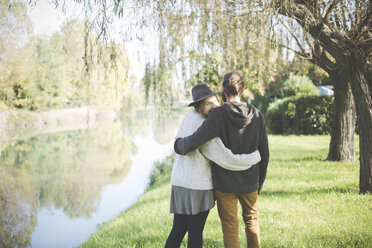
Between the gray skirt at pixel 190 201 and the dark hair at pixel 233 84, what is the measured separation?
808 millimetres

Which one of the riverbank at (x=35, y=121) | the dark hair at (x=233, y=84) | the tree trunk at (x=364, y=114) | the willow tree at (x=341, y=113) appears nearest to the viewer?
the dark hair at (x=233, y=84)

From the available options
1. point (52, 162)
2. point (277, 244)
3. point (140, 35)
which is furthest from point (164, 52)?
point (52, 162)

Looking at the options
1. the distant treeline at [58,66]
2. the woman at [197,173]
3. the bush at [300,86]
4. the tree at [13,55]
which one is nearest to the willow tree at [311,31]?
the distant treeline at [58,66]

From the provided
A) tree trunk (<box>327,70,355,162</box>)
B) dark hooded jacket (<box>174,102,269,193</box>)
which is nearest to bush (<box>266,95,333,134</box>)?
tree trunk (<box>327,70,355,162</box>)

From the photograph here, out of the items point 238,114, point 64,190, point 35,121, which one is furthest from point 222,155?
point 35,121

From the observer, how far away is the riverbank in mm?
18969

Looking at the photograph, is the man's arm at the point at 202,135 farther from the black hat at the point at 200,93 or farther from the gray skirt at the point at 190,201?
the gray skirt at the point at 190,201

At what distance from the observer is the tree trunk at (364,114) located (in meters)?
4.01

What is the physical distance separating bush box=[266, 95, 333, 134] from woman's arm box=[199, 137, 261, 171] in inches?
447

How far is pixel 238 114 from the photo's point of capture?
6.97 feet

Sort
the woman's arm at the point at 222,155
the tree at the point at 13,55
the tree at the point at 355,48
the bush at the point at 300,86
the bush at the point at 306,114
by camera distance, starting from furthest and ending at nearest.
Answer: the bush at the point at 300,86 < the tree at the point at 13,55 < the bush at the point at 306,114 < the tree at the point at 355,48 < the woman's arm at the point at 222,155

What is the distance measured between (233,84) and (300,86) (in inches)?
592

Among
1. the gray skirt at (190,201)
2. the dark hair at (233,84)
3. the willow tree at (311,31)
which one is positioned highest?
the willow tree at (311,31)

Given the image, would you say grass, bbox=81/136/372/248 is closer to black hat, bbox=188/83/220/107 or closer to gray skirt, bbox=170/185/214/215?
gray skirt, bbox=170/185/214/215
